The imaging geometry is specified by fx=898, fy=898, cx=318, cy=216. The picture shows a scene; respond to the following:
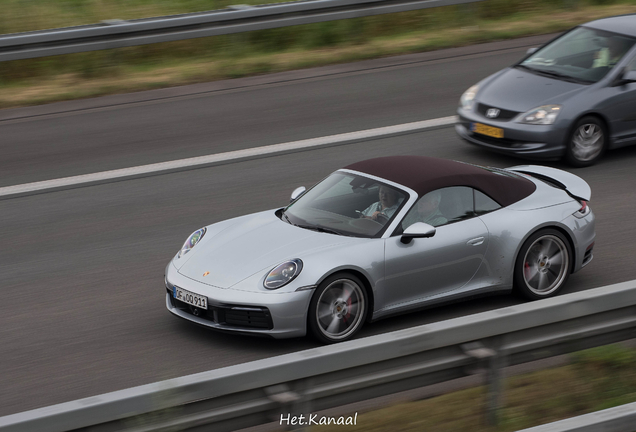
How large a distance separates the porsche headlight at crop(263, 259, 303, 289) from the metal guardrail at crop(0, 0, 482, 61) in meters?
9.59

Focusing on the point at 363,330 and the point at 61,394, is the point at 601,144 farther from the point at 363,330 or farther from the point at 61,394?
the point at 61,394

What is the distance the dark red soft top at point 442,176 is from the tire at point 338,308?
1.06 meters

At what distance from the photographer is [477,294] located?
7.47 m

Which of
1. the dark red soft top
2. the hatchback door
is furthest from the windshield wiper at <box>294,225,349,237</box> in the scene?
the dark red soft top

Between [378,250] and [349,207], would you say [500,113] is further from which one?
[378,250]

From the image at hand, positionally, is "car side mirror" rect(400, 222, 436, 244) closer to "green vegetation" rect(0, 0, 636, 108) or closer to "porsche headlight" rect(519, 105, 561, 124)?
"porsche headlight" rect(519, 105, 561, 124)

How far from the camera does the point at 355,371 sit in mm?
4527

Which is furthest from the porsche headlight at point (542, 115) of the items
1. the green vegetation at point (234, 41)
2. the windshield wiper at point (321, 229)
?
the green vegetation at point (234, 41)

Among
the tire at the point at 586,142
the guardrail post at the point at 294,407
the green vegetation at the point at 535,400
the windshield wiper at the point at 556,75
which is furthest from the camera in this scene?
the windshield wiper at the point at 556,75

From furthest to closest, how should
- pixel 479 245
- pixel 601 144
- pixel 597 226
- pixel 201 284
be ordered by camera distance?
pixel 601 144 → pixel 597 226 → pixel 479 245 → pixel 201 284

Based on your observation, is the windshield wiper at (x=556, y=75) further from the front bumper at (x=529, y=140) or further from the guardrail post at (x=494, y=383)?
the guardrail post at (x=494, y=383)

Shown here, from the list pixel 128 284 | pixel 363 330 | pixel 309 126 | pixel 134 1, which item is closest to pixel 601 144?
pixel 309 126

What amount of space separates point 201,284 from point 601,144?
258 inches

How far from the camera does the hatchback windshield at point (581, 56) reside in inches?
458
